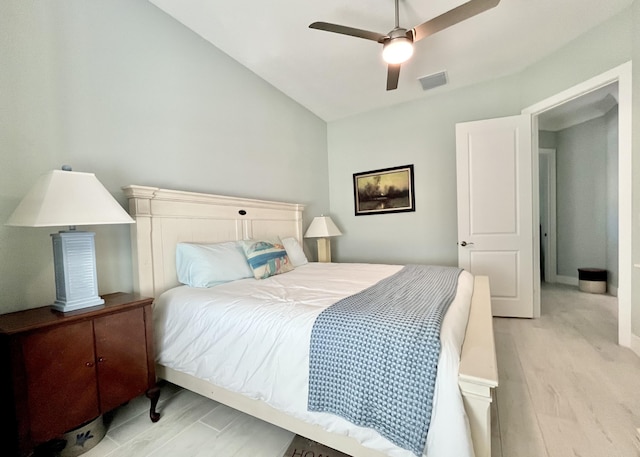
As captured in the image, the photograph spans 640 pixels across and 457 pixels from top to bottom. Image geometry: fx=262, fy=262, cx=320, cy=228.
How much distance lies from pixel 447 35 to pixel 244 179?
92.6 inches

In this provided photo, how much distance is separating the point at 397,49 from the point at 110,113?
6.73ft

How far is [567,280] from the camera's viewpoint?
4.42 m

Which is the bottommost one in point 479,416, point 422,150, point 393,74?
point 479,416

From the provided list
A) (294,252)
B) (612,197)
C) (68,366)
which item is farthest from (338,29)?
(612,197)

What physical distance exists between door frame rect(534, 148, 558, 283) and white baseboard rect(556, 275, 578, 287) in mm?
48

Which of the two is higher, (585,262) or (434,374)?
(434,374)

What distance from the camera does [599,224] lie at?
13.3 feet

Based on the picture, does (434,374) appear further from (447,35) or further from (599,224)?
(599,224)

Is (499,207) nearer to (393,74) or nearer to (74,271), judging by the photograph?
(393,74)

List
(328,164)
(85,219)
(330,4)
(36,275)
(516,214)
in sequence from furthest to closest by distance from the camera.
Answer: (328,164), (516,214), (330,4), (36,275), (85,219)

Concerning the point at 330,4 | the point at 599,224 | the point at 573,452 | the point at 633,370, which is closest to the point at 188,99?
the point at 330,4

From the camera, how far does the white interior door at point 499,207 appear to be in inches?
115

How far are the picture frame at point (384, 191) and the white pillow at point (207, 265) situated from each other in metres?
2.43

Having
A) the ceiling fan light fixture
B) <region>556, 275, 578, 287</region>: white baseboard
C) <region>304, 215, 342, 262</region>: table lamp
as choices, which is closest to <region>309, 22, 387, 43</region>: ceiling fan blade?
the ceiling fan light fixture
